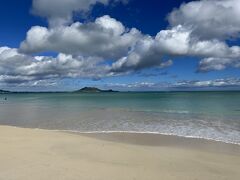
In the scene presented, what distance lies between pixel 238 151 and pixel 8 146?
35.3 ft

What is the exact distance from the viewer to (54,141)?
47.4 feet

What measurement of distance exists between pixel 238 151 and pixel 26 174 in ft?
33.2

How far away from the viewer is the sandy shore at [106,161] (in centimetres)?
872

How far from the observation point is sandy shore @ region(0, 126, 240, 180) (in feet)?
28.6

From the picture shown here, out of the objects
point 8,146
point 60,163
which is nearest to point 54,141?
point 8,146

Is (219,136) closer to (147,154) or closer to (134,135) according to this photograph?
(134,135)

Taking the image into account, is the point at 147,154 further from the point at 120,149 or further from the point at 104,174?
the point at 104,174

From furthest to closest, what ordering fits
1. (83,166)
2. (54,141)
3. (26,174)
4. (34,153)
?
(54,141) → (34,153) → (83,166) → (26,174)

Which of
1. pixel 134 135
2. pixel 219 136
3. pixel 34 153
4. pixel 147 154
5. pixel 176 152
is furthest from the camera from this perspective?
pixel 134 135

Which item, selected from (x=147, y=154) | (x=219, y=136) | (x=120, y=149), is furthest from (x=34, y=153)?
(x=219, y=136)

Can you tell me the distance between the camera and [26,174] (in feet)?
27.9

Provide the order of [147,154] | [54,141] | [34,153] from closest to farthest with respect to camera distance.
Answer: [34,153] → [147,154] → [54,141]

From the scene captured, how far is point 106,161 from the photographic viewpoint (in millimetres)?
10547

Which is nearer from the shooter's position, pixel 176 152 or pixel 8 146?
pixel 8 146
